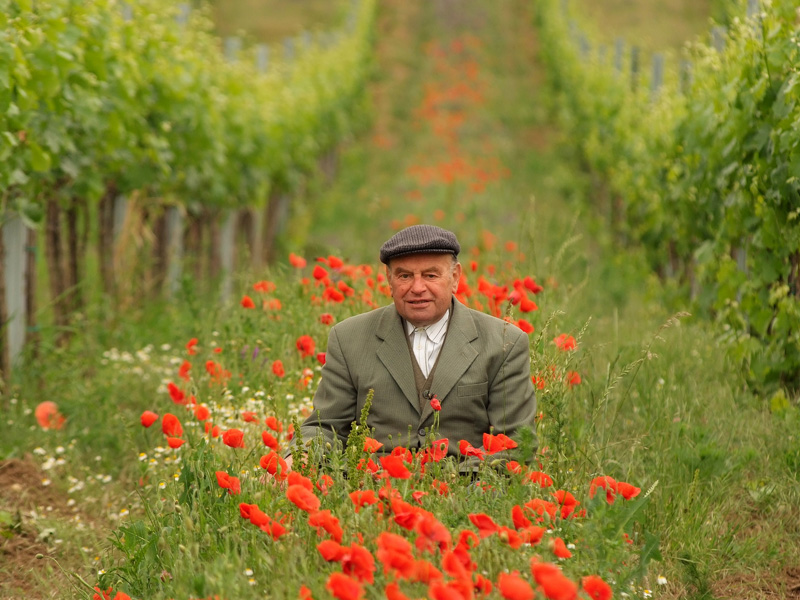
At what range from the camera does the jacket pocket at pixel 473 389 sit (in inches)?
142

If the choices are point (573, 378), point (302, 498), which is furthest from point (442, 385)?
point (302, 498)

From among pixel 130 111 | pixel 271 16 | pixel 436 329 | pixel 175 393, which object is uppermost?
pixel 271 16

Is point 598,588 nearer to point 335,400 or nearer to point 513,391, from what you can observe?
point 513,391

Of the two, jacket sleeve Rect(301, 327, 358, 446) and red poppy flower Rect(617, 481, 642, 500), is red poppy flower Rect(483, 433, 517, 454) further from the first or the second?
jacket sleeve Rect(301, 327, 358, 446)

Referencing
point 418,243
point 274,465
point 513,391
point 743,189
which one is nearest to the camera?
point 274,465

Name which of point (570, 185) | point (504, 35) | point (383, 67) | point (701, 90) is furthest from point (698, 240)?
point (504, 35)

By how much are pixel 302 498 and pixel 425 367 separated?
129cm

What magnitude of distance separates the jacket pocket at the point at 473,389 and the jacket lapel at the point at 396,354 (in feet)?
0.56

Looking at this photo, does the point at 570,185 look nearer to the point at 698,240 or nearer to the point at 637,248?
the point at 637,248

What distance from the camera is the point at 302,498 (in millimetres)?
2494

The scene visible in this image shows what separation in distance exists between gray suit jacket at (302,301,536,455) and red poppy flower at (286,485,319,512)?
3.41ft

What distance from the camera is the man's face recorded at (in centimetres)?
357

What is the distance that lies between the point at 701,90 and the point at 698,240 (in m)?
1.11

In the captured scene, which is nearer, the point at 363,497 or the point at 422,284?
the point at 363,497
